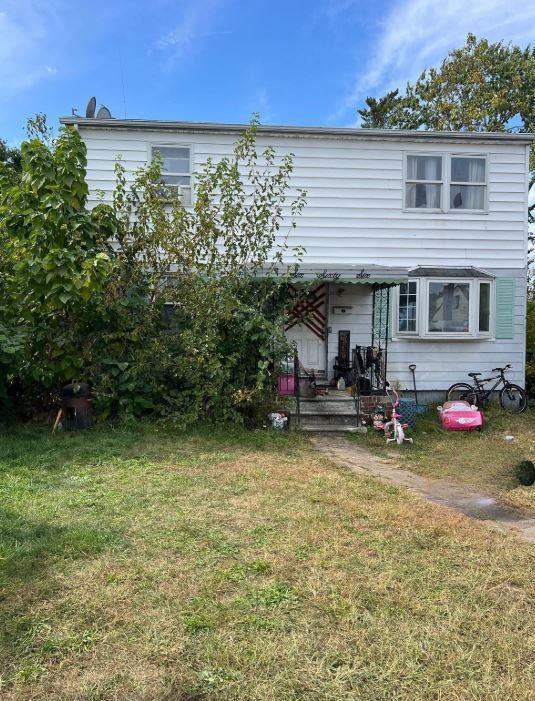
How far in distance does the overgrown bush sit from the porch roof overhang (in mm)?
806

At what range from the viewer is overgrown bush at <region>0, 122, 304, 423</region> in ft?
24.1

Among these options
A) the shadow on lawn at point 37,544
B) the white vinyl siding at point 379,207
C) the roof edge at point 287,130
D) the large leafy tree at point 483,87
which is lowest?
the shadow on lawn at point 37,544

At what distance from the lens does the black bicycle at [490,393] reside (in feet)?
32.8

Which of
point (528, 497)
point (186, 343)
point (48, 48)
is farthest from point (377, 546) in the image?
point (48, 48)

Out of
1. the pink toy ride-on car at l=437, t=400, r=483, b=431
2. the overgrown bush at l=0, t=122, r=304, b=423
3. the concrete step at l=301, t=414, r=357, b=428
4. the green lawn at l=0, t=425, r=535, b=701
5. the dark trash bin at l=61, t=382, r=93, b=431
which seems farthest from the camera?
the pink toy ride-on car at l=437, t=400, r=483, b=431

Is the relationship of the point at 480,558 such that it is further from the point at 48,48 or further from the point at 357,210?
the point at 48,48

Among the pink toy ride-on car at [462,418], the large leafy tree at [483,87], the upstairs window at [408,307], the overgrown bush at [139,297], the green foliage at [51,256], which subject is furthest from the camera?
the large leafy tree at [483,87]

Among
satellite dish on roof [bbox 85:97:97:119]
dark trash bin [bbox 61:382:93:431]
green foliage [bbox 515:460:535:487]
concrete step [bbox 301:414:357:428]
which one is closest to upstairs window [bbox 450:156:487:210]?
concrete step [bbox 301:414:357:428]

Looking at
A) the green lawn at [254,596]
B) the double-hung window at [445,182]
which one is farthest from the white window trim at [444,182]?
the green lawn at [254,596]

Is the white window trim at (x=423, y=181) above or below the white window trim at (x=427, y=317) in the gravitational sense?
above

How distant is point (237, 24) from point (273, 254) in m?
5.55

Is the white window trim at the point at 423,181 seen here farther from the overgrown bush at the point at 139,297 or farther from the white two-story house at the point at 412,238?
the overgrown bush at the point at 139,297

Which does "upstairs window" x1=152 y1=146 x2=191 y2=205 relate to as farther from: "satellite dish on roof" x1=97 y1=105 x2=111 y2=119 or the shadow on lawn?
the shadow on lawn

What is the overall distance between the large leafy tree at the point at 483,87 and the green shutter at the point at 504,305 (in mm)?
10661
